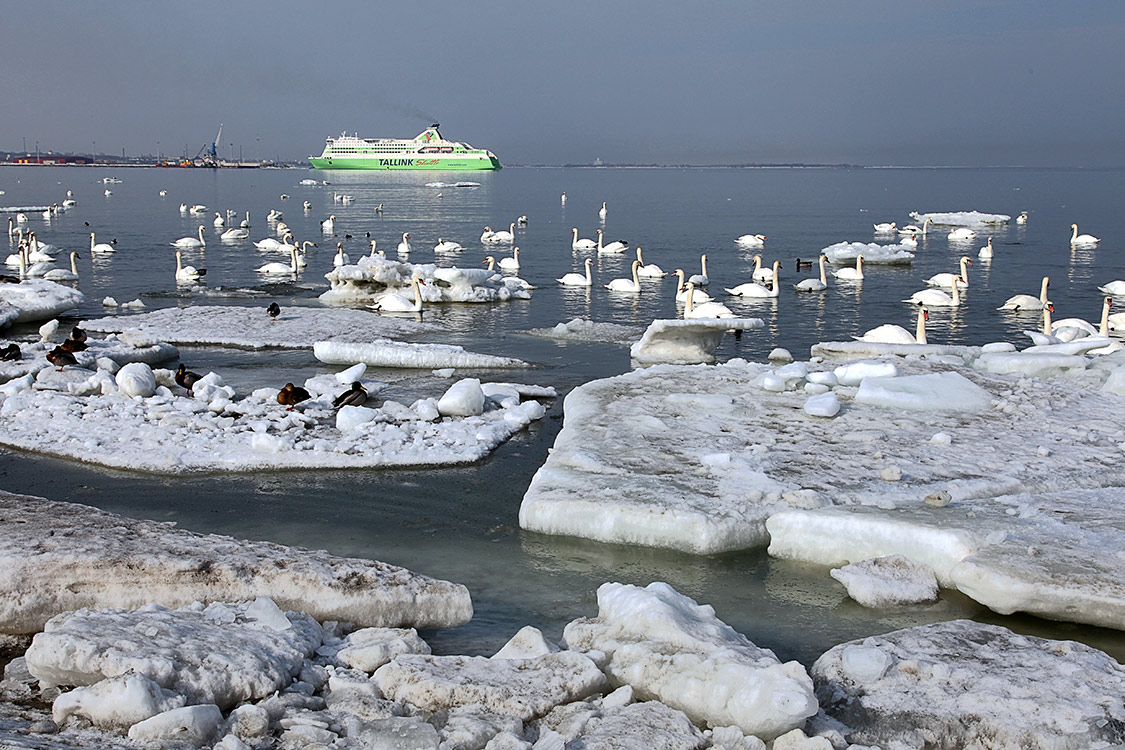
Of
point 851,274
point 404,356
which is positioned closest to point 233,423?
point 404,356

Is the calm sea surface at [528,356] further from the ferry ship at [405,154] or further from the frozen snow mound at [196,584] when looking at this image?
the ferry ship at [405,154]

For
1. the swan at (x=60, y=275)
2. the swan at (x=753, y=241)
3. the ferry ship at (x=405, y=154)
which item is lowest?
the swan at (x=60, y=275)

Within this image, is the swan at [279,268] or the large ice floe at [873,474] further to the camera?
the swan at [279,268]

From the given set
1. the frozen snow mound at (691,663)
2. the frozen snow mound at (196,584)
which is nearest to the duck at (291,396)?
the frozen snow mound at (196,584)

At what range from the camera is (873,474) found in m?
9.44

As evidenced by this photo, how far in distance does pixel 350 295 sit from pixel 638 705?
20917mm

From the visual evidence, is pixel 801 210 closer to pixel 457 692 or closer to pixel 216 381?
pixel 216 381

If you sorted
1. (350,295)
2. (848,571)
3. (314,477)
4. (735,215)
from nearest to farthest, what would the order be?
(848,571), (314,477), (350,295), (735,215)

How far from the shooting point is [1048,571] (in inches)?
277

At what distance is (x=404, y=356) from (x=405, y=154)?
135m

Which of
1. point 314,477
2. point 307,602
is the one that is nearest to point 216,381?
point 314,477

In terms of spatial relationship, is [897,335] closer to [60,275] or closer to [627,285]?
[627,285]

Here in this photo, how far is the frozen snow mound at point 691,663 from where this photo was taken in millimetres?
5137

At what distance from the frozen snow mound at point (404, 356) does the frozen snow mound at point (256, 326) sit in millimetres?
1749
